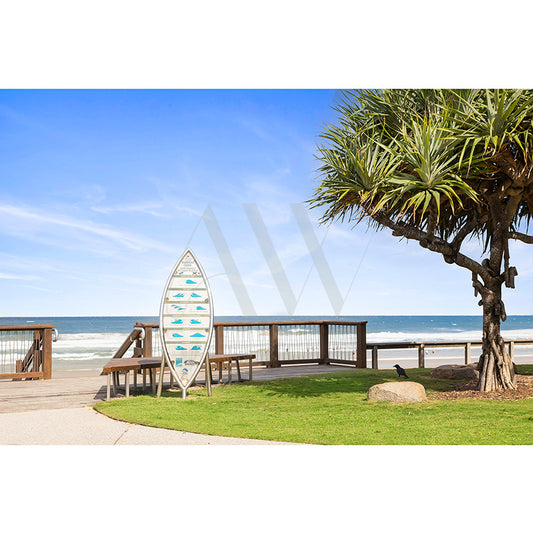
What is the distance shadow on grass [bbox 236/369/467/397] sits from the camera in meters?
7.28

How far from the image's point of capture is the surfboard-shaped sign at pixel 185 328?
22.2ft

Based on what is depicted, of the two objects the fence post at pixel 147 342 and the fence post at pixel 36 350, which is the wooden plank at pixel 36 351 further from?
the fence post at pixel 147 342

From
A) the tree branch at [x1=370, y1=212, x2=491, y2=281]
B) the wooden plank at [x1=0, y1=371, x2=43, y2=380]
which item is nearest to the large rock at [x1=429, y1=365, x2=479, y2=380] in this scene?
the tree branch at [x1=370, y1=212, x2=491, y2=281]

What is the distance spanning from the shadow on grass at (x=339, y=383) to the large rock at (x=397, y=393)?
767 millimetres

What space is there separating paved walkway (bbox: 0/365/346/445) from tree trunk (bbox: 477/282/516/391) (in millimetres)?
4351

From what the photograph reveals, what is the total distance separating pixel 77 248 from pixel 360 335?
116 ft

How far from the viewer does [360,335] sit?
35.5 ft

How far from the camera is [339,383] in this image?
814 centimetres

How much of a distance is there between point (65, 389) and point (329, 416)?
498 centimetres

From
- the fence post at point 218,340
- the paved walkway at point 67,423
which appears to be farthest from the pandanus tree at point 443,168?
the fence post at point 218,340

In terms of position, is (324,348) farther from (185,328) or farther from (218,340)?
(185,328)
